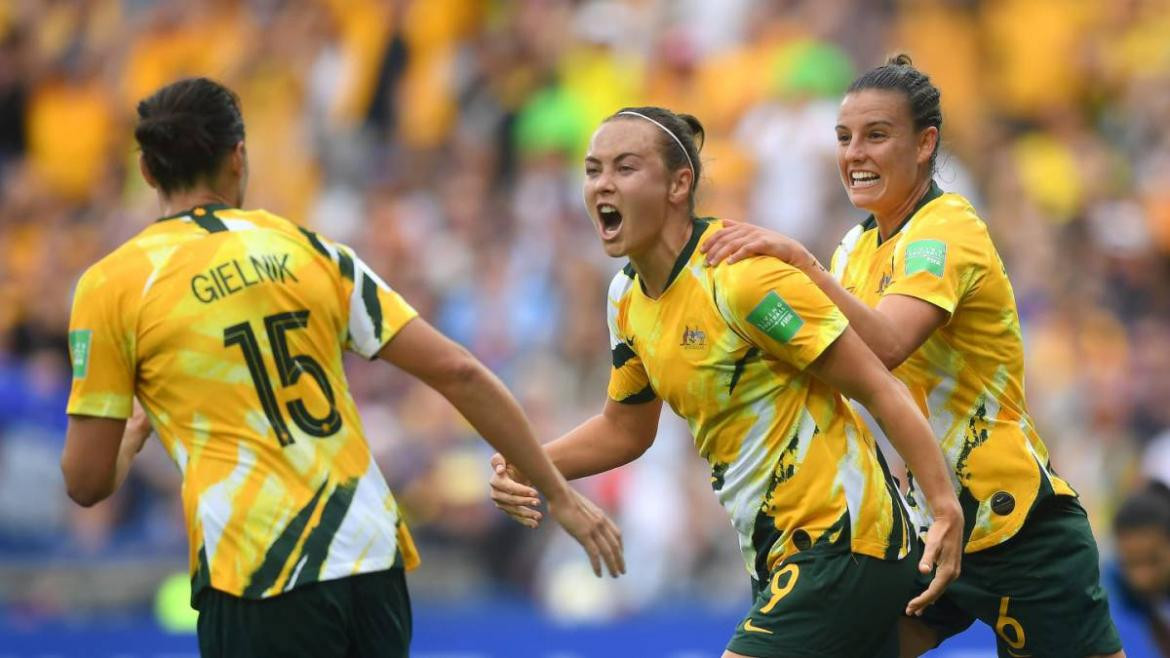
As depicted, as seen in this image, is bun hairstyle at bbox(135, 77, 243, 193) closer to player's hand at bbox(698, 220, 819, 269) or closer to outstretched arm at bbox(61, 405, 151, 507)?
outstretched arm at bbox(61, 405, 151, 507)

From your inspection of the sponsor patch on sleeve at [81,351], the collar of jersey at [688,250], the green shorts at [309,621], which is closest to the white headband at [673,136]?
the collar of jersey at [688,250]

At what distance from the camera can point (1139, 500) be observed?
6043 mm

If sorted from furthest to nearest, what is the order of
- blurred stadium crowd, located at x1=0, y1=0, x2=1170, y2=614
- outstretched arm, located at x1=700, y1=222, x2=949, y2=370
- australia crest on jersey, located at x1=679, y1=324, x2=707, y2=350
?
1. blurred stadium crowd, located at x1=0, y1=0, x2=1170, y2=614
2. australia crest on jersey, located at x1=679, y1=324, x2=707, y2=350
3. outstretched arm, located at x1=700, y1=222, x2=949, y2=370

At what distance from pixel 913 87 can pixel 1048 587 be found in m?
1.46

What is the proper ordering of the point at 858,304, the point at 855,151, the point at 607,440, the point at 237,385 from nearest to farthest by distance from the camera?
the point at 237,385, the point at 858,304, the point at 855,151, the point at 607,440

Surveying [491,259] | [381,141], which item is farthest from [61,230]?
[491,259]

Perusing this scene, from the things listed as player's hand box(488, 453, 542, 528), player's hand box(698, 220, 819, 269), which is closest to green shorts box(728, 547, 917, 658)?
player's hand box(488, 453, 542, 528)

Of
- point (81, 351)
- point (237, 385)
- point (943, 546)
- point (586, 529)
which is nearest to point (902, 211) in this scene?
→ point (943, 546)

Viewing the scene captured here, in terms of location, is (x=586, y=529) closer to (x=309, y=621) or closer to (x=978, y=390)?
(x=309, y=621)

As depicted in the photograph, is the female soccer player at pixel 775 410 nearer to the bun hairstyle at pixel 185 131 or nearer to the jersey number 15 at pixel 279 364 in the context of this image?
the jersey number 15 at pixel 279 364

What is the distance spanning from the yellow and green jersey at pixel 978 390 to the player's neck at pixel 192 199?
1.82m

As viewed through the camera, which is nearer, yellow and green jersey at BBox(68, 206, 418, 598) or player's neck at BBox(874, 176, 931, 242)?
yellow and green jersey at BBox(68, 206, 418, 598)

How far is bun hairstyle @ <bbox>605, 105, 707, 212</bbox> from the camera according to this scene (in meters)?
4.42

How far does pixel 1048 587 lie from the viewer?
4629 mm
